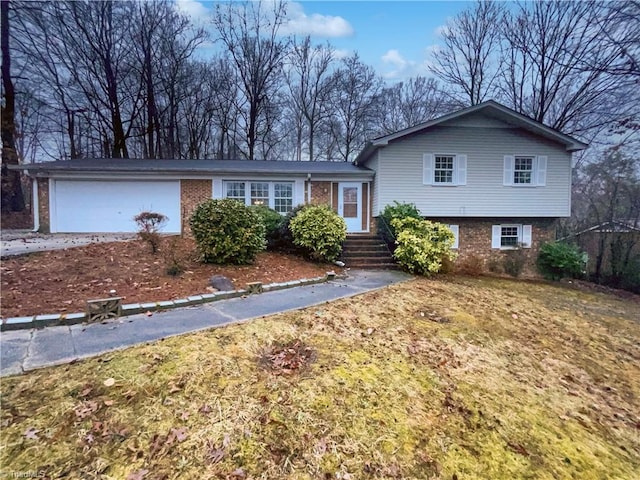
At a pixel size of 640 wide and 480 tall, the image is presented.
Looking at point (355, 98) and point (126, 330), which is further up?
point (355, 98)

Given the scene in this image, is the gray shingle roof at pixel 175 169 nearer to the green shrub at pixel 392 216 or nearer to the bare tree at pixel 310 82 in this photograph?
the green shrub at pixel 392 216

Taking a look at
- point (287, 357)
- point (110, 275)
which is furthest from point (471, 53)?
point (287, 357)

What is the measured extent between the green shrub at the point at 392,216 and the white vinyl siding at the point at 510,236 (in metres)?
4.22

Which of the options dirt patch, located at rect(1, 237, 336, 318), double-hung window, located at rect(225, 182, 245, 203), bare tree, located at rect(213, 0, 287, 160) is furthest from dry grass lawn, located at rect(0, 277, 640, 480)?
bare tree, located at rect(213, 0, 287, 160)

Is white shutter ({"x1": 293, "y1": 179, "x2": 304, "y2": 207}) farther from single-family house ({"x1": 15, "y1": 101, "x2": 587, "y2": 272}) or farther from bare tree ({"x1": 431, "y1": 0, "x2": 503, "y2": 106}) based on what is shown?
bare tree ({"x1": 431, "y1": 0, "x2": 503, "y2": 106})

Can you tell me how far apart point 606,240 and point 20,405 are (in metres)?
17.1

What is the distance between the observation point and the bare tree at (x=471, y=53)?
1864cm

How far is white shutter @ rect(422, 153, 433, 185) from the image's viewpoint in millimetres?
12480

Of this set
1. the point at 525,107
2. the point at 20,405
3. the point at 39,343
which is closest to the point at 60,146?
the point at 39,343

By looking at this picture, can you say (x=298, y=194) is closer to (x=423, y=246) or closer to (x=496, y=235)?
(x=423, y=246)

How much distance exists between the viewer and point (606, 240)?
12.9 metres

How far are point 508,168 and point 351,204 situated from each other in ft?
20.4

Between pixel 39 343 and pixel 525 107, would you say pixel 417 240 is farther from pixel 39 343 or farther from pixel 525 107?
pixel 525 107

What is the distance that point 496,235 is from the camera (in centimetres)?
1323
